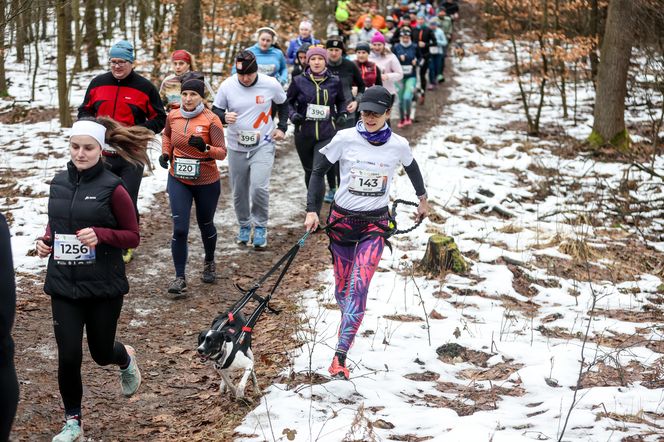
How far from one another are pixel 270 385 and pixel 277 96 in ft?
14.2

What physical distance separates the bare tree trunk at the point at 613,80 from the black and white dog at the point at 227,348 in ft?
40.7

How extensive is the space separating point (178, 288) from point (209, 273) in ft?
1.75

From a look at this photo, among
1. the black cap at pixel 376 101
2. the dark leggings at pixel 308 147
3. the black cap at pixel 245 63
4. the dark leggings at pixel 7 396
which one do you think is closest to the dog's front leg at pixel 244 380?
the dark leggings at pixel 7 396

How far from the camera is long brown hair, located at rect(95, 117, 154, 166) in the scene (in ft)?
15.9

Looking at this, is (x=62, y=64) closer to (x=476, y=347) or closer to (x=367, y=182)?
(x=367, y=182)

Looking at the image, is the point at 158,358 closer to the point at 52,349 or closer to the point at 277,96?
the point at 52,349

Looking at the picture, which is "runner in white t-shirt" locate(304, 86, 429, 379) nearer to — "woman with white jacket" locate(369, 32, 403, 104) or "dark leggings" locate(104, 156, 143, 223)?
"dark leggings" locate(104, 156, 143, 223)

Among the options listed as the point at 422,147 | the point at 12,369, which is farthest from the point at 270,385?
the point at 422,147

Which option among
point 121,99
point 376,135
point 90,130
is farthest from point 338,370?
point 121,99

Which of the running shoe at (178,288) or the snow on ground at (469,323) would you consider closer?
the snow on ground at (469,323)

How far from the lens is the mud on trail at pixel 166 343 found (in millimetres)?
4992

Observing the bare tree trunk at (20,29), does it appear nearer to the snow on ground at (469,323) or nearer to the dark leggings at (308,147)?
the snow on ground at (469,323)

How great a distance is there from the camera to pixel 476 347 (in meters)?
6.33

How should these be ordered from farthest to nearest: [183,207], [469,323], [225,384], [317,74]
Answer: [317,74], [183,207], [469,323], [225,384]
